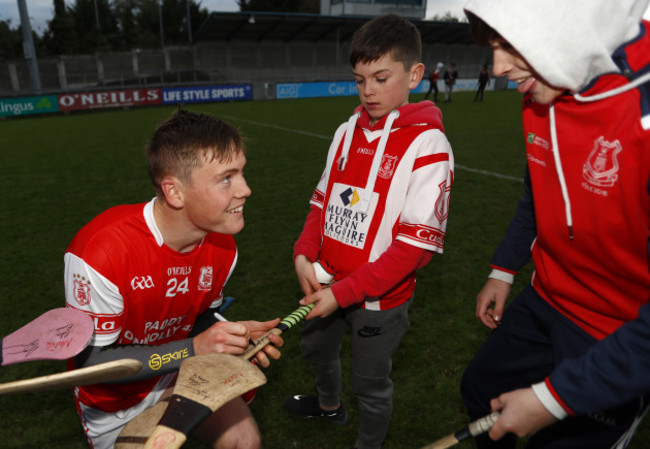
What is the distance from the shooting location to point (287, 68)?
114 feet

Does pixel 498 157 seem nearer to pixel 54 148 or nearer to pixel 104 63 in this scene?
pixel 54 148

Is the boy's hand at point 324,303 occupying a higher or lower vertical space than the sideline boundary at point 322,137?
higher

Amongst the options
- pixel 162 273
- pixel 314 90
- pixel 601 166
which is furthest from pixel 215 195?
pixel 314 90

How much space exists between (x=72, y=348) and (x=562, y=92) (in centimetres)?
171

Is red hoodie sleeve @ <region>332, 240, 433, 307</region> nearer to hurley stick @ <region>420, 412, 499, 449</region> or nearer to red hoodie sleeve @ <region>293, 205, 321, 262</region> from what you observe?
red hoodie sleeve @ <region>293, 205, 321, 262</region>

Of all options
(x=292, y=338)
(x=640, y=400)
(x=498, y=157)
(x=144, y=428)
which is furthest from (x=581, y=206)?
(x=498, y=157)

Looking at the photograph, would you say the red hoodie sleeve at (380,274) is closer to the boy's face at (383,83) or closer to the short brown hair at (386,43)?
the boy's face at (383,83)

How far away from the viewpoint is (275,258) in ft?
15.5

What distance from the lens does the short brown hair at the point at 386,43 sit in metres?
1.96

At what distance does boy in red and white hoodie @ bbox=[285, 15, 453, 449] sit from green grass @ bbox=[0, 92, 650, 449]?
669 millimetres

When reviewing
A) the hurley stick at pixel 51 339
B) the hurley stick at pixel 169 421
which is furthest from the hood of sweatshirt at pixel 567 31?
the hurley stick at pixel 51 339

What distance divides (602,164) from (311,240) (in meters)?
1.39

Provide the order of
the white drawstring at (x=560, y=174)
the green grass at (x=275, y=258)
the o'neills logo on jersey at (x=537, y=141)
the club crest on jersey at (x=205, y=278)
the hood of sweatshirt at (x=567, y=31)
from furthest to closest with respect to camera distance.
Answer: the green grass at (x=275, y=258), the club crest on jersey at (x=205, y=278), the o'neills logo on jersey at (x=537, y=141), the white drawstring at (x=560, y=174), the hood of sweatshirt at (x=567, y=31)

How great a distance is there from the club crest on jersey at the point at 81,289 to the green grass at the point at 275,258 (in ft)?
4.10
